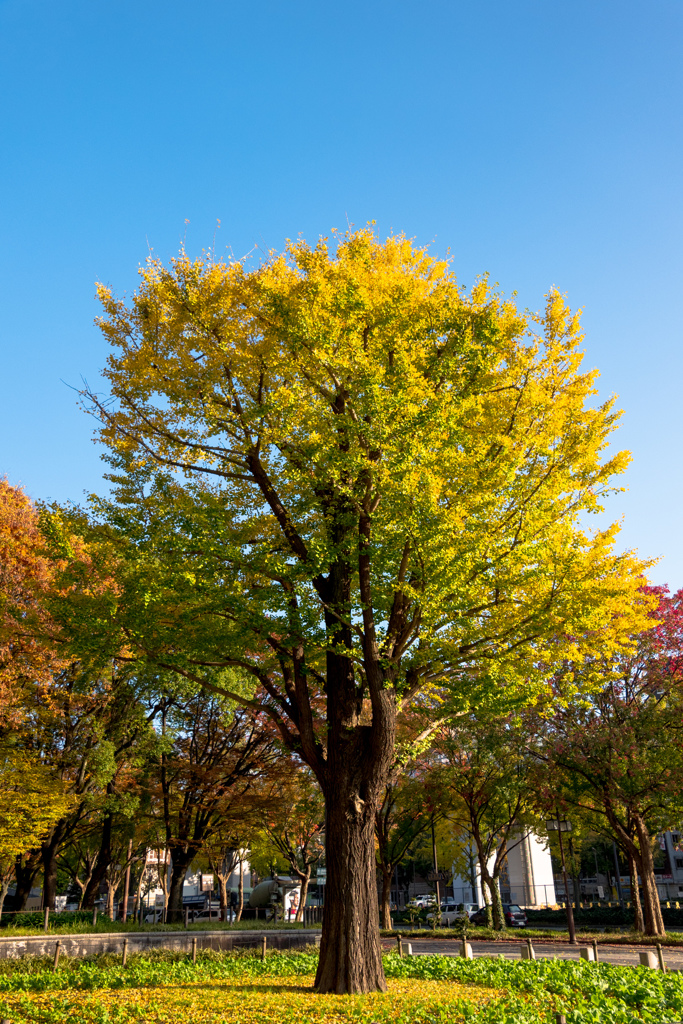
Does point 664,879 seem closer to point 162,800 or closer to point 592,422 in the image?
point 162,800

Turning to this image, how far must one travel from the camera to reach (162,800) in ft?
93.4

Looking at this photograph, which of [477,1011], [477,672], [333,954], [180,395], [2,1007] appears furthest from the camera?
[477,672]

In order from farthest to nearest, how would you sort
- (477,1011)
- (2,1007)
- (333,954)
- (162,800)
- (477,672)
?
(162,800) < (477,672) < (333,954) < (2,1007) < (477,1011)

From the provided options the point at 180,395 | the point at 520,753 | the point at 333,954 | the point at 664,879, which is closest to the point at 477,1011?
the point at 333,954

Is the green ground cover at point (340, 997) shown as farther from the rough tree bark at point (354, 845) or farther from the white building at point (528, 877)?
the white building at point (528, 877)

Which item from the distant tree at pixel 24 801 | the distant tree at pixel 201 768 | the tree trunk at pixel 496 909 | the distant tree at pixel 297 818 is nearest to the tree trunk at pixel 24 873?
the distant tree at pixel 201 768

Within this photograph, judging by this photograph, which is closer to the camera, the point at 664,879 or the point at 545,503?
the point at 545,503

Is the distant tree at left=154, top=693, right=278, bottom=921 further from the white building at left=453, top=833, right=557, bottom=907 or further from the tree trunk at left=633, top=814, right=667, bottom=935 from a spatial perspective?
the white building at left=453, top=833, right=557, bottom=907

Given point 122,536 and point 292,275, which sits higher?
point 292,275

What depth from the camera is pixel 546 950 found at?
23453mm

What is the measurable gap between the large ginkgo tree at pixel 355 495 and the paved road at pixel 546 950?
11.1m

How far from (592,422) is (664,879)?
73179mm

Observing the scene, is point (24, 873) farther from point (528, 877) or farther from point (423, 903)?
point (528, 877)

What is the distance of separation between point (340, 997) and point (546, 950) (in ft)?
55.9
